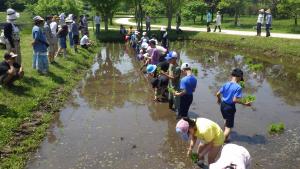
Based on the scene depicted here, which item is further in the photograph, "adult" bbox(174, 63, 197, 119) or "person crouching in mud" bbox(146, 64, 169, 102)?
"person crouching in mud" bbox(146, 64, 169, 102)

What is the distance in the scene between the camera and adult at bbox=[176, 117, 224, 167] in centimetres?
730

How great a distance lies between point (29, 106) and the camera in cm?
1220

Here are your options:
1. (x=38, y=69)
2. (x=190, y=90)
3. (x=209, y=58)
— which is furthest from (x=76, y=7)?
(x=190, y=90)

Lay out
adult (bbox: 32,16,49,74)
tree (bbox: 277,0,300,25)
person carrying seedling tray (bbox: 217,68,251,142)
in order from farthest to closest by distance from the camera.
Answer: tree (bbox: 277,0,300,25) < adult (bbox: 32,16,49,74) < person carrying seedling tray (bbox: 217,68,251,142)

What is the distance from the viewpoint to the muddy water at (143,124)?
9156 mm

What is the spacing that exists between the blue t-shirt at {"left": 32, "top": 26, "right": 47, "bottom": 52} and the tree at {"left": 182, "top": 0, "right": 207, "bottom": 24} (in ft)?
106

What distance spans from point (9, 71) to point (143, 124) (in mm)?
4901

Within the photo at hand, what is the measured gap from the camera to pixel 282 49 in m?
24.5

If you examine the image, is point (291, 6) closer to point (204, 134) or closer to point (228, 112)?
point (228, 112)

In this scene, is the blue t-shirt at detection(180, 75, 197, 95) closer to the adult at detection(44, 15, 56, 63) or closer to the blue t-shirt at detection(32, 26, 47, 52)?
the blue t-shirt at detection(32, 26, 47, 52)

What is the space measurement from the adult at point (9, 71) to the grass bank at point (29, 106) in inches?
10.9

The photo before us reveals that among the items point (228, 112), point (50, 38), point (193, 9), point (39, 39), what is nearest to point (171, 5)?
point (193, 9)

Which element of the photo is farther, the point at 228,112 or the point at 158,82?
the point at 158,82

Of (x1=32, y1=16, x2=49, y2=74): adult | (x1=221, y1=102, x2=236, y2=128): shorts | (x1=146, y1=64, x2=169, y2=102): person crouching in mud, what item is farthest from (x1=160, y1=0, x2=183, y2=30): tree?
(x1=221, y1=102, x2=236, y2=128): shorts
